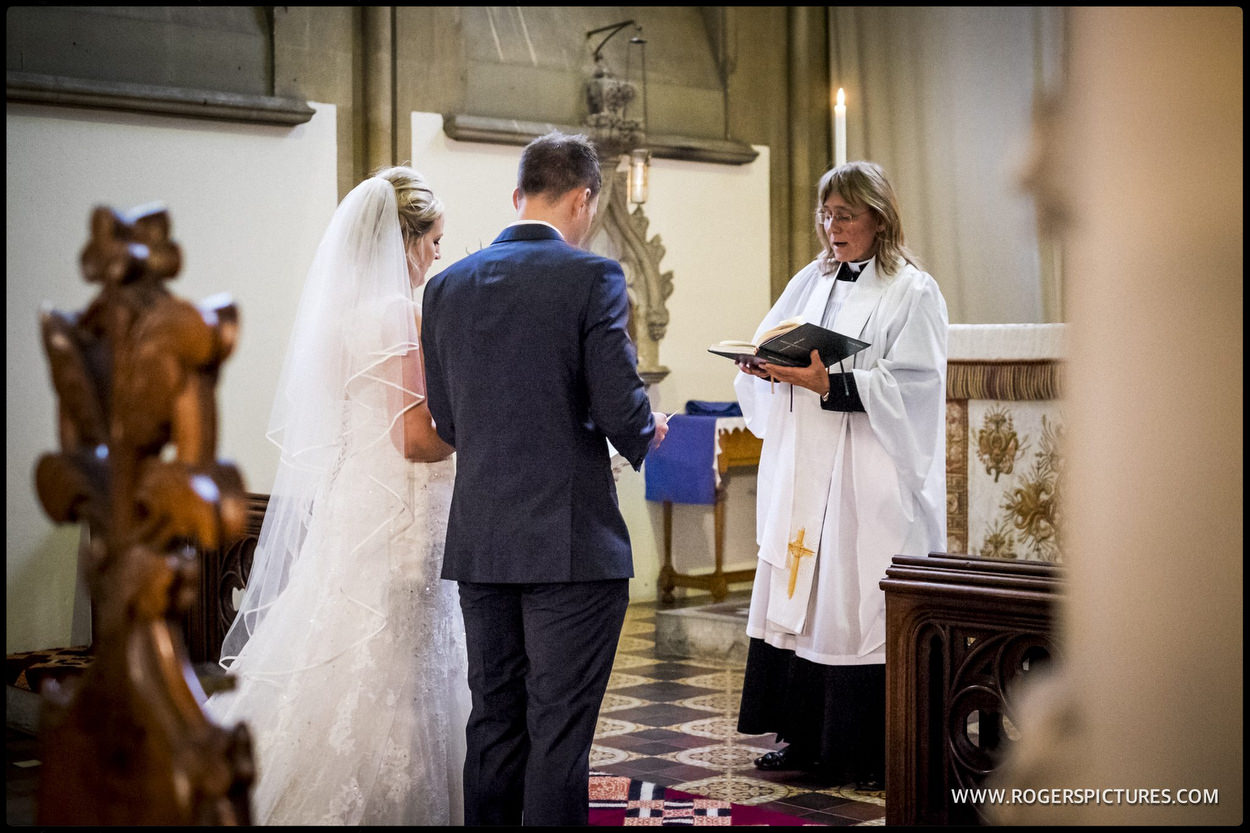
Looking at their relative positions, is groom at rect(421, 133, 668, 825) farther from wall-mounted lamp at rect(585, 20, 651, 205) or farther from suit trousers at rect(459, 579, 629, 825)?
wall-mounted lamp at rect(585, 20, 651, 205)

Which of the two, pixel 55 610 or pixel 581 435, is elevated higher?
pixel 581 435

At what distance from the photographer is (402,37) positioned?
815 cm

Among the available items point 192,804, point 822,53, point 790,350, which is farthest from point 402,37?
point 192,804

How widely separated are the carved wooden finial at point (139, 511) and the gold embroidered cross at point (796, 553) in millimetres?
3219

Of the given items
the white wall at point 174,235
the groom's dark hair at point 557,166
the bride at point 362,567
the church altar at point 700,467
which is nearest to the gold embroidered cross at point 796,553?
the bride at point 362,567

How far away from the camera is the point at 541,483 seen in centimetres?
293

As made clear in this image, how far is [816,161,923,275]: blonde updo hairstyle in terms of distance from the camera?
4234 millimetres

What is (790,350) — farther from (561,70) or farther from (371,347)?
(561,70)

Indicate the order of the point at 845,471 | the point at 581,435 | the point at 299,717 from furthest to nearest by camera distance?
the point at 845,471 → the point at 299,717 → the point at 581,435

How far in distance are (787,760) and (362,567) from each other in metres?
1.82


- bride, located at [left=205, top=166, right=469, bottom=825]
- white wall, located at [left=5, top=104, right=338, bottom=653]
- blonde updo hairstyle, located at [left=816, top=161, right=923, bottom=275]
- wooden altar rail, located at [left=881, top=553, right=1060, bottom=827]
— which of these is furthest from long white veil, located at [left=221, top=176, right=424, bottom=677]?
white wall, located at [left=5, top=104, right=338, bottom=653]

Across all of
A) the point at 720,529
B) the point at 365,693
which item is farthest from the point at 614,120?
the point at 365,693

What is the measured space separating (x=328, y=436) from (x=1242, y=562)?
2.79 meters

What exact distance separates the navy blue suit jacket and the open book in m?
1.13
